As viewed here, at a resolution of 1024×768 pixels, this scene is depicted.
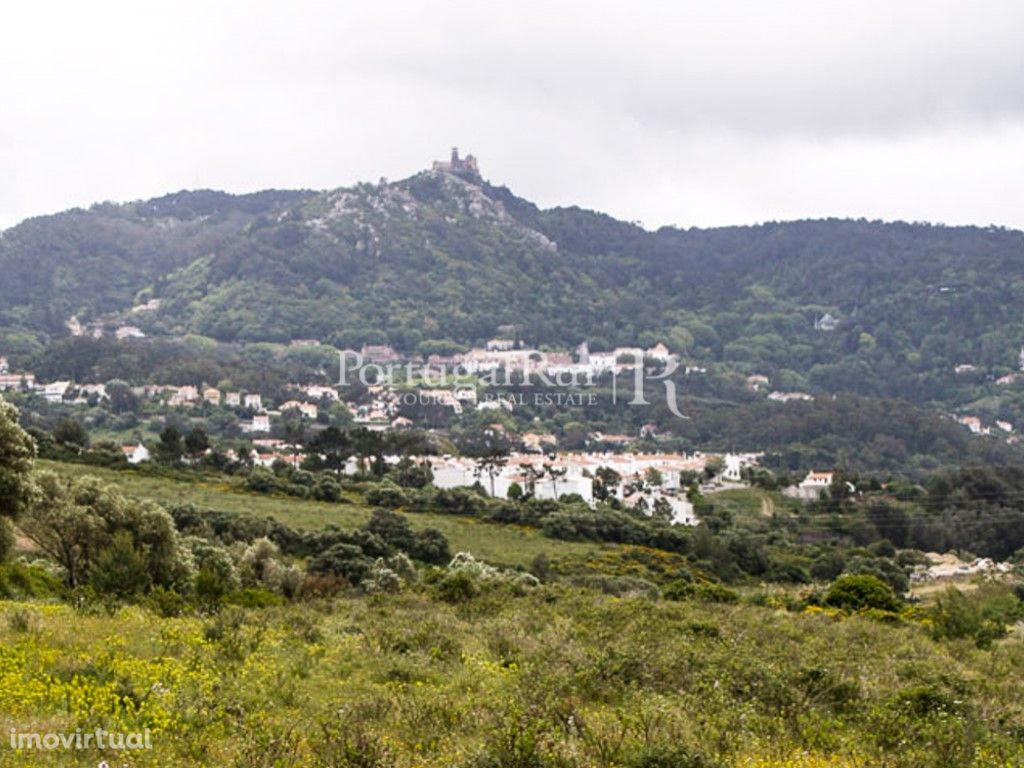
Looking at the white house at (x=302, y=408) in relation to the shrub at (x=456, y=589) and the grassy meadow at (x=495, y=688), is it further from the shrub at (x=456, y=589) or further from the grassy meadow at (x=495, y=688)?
the grassy meadow at (x=495, y=688)

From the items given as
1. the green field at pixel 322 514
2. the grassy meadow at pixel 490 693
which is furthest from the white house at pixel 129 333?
the grassy meadow at pixel 490 693

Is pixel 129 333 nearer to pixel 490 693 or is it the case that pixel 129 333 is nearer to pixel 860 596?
pixel 860 596

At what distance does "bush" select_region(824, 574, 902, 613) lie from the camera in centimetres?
2191

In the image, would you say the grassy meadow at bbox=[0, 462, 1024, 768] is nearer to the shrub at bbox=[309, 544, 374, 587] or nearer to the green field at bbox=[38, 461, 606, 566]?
the shrub at bbox=[309, 544, 374, 587]

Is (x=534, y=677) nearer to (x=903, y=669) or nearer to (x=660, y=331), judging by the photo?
(x=903, y=669)

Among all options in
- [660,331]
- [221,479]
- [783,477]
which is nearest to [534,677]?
[221,479]

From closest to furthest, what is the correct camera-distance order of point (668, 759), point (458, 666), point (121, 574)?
point (668, 759), point (458, 666), point (121, 574)

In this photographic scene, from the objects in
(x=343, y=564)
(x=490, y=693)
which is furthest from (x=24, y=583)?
(x=343, y=564)

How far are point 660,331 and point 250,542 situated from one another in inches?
6259

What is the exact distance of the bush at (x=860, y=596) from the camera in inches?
862

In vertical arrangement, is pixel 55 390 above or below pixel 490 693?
below

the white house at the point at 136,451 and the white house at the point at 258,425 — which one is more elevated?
the white house at the point at 136,451

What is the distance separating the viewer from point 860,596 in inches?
881

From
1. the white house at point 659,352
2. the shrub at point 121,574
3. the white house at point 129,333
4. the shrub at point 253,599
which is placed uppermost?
the white house at point 129,333
